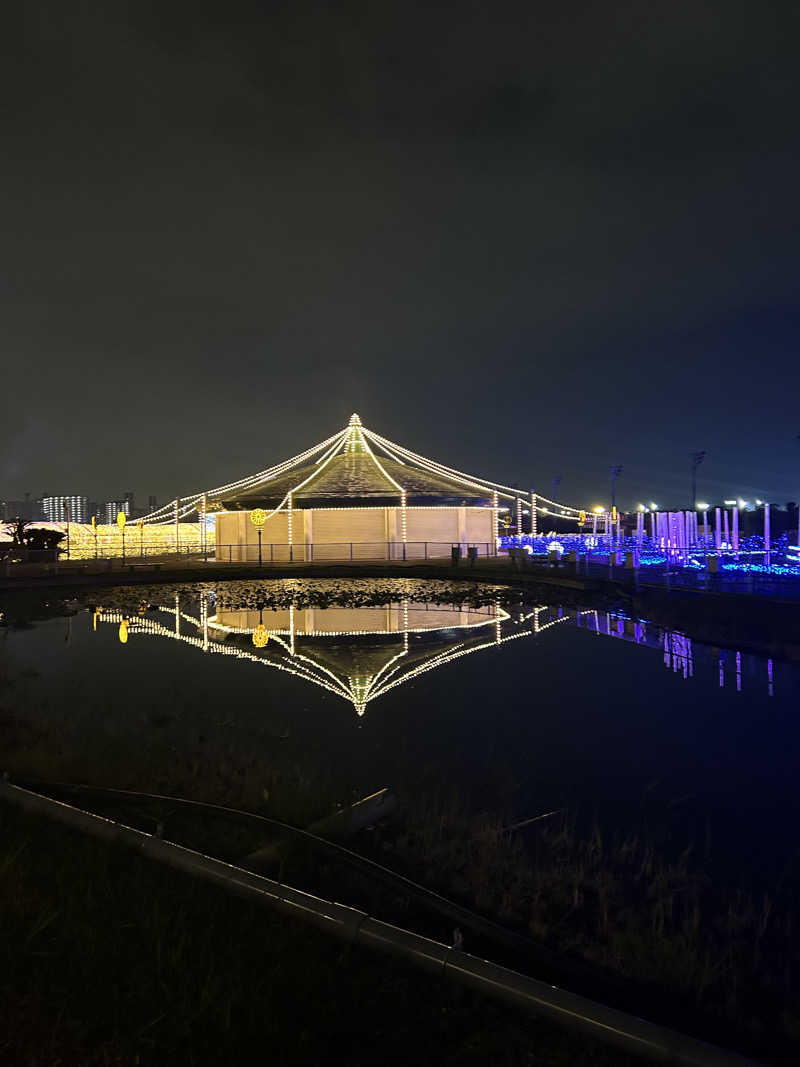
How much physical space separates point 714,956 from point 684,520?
33.1m

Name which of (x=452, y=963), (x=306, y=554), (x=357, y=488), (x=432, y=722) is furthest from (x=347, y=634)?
(x=357, y=488)

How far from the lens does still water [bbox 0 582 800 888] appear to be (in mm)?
6125

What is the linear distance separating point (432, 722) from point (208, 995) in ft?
19.8

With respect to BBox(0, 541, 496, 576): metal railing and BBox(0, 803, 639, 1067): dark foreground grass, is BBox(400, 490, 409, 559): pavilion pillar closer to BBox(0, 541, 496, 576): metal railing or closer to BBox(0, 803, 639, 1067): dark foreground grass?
BBox(0, 541, 496, 576): metal railing

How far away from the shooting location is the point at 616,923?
166 inches

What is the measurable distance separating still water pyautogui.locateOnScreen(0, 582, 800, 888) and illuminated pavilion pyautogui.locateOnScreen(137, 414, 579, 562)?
2367 cm

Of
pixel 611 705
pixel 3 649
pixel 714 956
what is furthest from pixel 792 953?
pixel 3 649

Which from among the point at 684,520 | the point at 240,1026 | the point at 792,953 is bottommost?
the point at 792,953

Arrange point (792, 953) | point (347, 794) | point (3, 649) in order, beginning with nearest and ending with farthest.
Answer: point (792, 953) → point (347, 794) → point (3, 649)

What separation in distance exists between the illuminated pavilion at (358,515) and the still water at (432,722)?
23.7 metres

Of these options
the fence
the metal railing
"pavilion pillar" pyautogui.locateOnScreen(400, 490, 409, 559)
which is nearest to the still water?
the metal railing

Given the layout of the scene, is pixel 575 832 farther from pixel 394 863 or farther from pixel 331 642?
pixel 331 642

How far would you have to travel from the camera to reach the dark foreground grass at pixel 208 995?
2.79m

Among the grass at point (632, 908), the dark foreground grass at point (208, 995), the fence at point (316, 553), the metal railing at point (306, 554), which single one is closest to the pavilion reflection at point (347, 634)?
the grass at point (632, 908)
